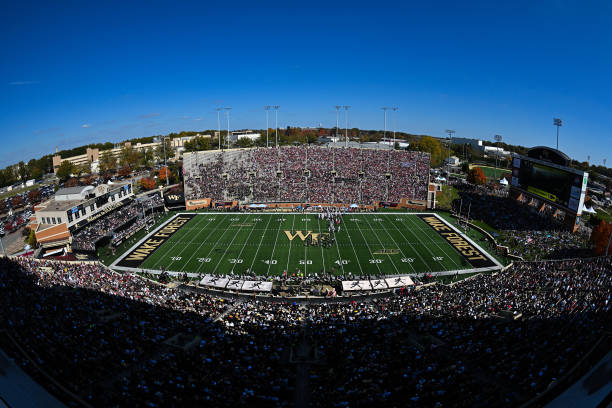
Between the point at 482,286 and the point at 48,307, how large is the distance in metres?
24.5

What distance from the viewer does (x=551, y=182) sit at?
3491 cm

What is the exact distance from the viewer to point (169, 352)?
48.3ft

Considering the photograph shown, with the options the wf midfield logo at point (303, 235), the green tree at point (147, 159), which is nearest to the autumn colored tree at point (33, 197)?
the green tree at point (147, 159)

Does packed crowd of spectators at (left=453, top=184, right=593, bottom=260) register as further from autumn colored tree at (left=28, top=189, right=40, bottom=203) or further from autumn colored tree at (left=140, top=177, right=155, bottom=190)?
autumn colored tree at (left=28, top=189, right=40, bottom=203)

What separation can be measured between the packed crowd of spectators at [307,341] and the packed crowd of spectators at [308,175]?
2631cm

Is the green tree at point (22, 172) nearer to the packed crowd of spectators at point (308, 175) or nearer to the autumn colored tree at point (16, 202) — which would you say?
the autumn colored tree at point (16, 202)

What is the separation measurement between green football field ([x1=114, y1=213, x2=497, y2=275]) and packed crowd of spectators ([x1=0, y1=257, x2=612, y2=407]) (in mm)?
6586

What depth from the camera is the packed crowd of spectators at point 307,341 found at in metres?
11.7

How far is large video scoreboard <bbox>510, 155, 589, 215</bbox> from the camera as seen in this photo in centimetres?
3156

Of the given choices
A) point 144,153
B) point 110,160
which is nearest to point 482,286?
point 110,160

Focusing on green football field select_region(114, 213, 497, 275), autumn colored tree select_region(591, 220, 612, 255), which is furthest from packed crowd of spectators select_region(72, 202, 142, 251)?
autumn colored tree select_region(591, 220, 612, 255)

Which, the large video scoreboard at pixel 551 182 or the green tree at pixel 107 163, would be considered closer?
the large video scoreboard at pixel 551 182

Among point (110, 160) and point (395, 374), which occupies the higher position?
point (110, 160)

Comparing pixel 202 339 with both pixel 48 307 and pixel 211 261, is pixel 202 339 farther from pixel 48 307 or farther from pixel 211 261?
pixel 211 261
